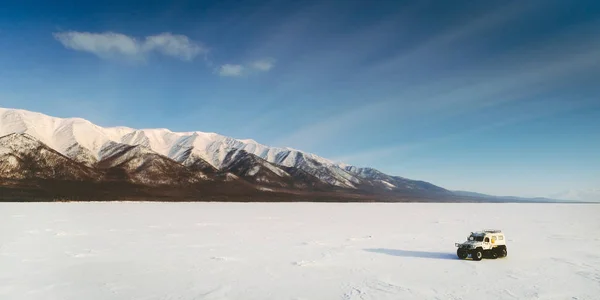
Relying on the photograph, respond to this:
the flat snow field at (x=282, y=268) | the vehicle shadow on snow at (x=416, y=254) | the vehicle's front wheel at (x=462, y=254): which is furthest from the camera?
the vehicle shadow on snow at (x=416, y=254)

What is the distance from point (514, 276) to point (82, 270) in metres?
21.8

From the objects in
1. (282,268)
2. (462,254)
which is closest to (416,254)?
(462,254)

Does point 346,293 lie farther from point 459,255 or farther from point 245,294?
point 459,255

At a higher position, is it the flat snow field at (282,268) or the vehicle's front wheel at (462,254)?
the vehicle's front wheel at (462,254)

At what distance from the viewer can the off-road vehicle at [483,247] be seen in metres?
23.1

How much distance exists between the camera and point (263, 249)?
88.0 feet

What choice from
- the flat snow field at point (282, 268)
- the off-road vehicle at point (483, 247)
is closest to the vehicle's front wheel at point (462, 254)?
the off-road vehicle at point (483, 247)

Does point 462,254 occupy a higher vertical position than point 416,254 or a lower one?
higher

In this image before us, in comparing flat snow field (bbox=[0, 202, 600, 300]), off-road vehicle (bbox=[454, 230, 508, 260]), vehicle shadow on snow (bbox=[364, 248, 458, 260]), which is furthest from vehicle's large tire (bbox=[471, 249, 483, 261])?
vehicle shadow on snow (bbox=[364, 248, 458, 260])

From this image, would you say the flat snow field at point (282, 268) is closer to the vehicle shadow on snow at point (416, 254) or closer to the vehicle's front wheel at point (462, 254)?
the vehicle shadow on snow at point (416, 254)

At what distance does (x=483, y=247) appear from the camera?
23266 millimetres

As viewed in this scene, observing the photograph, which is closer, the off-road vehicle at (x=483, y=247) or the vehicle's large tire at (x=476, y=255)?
the vehicle's large tire at (x=476, y=255)

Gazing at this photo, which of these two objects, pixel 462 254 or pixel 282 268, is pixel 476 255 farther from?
pixel 282 268

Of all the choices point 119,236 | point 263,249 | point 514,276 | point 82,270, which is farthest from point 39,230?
point 514,276
